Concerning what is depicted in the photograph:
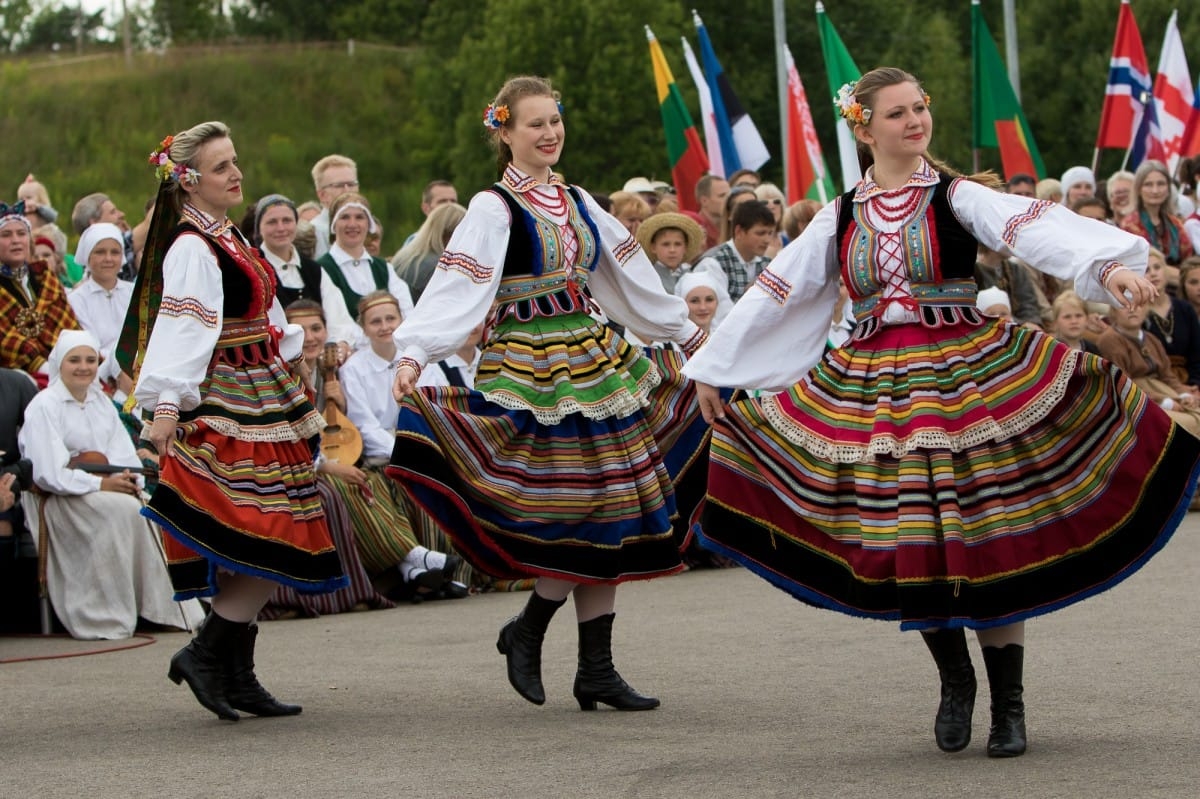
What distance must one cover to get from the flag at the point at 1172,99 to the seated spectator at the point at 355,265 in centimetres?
811

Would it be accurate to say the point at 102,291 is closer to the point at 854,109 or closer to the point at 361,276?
the point at 361,276

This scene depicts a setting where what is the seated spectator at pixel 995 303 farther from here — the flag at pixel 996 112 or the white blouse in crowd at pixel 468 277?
the flag at pixel 996 112

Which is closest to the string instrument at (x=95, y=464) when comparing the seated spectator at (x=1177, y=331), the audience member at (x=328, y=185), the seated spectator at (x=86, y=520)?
the seated spectator at (x=86, y=520)

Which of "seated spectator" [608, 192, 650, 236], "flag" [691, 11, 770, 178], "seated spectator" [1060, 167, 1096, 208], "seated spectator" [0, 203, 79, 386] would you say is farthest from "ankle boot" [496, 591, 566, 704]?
"flag" [691, 11, 770, 178]

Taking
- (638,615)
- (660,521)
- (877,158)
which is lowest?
(638,615)

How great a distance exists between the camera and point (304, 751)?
5.40m

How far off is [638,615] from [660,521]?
222cm

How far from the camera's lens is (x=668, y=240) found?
34.7 ft

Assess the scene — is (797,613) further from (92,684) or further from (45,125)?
(45,125)

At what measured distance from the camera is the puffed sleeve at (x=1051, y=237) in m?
4.79

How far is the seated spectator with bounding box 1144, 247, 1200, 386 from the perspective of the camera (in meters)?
11.4

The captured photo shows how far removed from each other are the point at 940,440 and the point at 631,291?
5.36 ft

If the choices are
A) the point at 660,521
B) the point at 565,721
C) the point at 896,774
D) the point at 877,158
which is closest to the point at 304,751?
the point at 565,721

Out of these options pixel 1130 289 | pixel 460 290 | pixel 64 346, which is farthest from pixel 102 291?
pixel 1130 289
